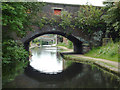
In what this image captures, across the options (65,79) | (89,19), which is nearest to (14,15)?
(65,79)

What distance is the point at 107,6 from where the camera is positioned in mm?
11484

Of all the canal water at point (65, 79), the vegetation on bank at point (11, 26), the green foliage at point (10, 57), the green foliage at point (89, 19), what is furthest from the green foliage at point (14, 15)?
the green foliage at point (89, 19)

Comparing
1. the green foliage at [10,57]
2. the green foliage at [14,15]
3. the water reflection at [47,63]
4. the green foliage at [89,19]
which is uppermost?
the green foliage at [89,19]

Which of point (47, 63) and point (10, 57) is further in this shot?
point (47, 63)

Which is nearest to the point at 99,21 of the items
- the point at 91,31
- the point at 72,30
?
the point at 91,31

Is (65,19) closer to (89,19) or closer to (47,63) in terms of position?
(89,19)

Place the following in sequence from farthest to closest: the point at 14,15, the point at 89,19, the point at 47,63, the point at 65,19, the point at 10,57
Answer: the point at 65,19 < the point at 89,19 < the point at 47,63 < the point at 10,57 < the point at 14,15

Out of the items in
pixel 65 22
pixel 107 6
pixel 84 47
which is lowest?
pixel 84 47

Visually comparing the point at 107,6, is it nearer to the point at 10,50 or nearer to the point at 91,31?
the point at 91,31

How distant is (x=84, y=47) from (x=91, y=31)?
5.97ft

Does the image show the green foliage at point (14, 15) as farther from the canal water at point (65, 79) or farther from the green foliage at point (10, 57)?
the canal water at point (65, 79)

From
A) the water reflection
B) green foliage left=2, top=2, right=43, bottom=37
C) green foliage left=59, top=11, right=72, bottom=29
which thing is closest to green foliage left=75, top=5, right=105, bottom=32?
green foliage left=59, top=11, right=72, bottom=29

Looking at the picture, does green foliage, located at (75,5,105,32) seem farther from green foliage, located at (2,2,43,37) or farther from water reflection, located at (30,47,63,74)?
green foliage, located at (2,2,43,37)

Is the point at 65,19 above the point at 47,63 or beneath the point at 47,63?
above
